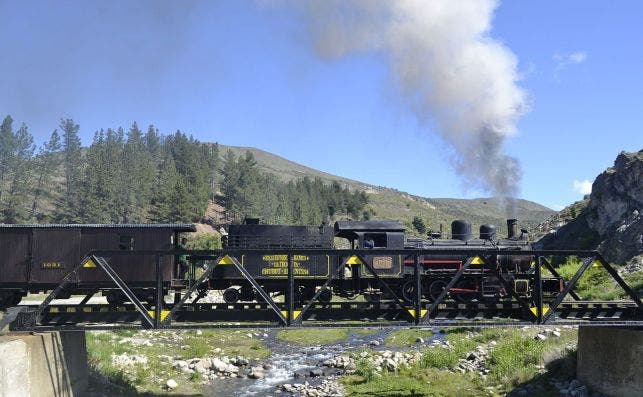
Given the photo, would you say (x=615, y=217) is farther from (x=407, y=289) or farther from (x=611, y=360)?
(x=407, y=289)

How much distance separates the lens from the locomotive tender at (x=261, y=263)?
20.3m

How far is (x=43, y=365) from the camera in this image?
15992mm

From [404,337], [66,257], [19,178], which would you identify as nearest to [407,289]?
[66,257]

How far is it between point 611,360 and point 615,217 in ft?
148

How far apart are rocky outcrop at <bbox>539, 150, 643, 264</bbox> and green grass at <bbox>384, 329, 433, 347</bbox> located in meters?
22.8

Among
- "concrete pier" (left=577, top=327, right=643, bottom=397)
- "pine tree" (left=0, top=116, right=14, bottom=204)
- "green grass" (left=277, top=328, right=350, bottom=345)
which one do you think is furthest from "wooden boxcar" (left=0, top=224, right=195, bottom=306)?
"pine tree" (left=0, top=116, right=14, bottom=204)

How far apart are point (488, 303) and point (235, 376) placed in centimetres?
1514

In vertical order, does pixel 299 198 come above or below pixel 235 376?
above

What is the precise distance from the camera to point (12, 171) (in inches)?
4129

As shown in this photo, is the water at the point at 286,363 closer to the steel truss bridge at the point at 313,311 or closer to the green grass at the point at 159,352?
the green grass at the point at 159,352

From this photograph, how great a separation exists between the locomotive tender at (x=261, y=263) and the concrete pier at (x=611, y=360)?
3.04 metres

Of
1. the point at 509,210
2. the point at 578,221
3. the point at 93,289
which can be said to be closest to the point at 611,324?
the point at 93,289

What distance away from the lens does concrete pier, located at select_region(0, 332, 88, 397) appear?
1421cm

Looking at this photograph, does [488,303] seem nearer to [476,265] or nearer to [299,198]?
[476,265]
